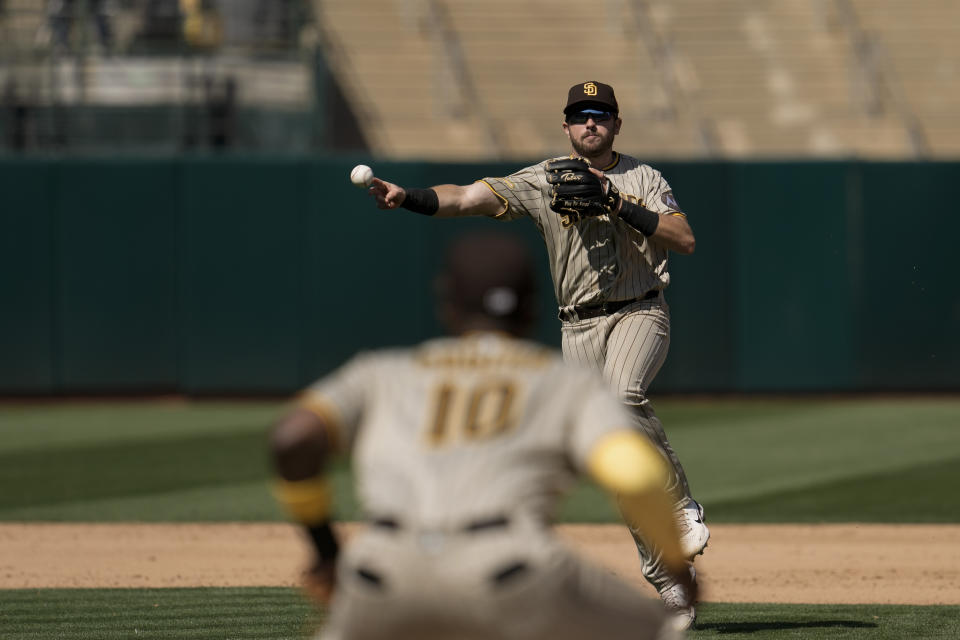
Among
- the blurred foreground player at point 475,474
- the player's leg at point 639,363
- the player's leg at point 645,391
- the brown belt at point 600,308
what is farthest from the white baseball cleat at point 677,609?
the blurred foreground player at point 475,474

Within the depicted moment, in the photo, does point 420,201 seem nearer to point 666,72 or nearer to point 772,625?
point 772,625

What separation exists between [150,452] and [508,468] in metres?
9.73

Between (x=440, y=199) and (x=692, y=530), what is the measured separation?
58.8 inches

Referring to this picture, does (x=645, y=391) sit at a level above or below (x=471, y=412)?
below

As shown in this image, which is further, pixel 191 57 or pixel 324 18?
pixel 324 18

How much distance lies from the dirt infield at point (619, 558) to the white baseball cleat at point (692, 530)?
0.75m

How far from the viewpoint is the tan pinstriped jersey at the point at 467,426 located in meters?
2.80

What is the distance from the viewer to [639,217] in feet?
17.3

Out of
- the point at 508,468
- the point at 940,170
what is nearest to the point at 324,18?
the point at 940,170

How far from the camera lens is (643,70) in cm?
2131

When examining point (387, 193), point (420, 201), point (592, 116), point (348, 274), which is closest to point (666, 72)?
point (348, 274)

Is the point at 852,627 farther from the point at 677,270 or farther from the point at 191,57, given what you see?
the point at 191,57

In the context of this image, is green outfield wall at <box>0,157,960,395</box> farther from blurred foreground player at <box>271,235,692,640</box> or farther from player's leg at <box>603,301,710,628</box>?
blurred foreground player at <box>271,235,692,640</box>

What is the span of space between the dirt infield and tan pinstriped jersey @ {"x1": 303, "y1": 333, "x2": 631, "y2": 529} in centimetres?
351
